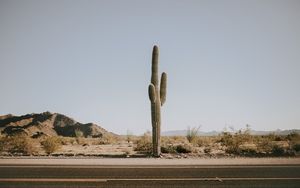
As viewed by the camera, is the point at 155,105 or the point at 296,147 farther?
the point at 296,147

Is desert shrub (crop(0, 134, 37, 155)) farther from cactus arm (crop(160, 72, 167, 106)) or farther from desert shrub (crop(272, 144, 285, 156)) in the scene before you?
desert shrub (crop(272, 144, 285, 156))

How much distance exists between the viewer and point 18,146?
21.4 m

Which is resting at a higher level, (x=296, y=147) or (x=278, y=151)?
(x=296, y=147)

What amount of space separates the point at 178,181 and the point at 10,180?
434 cm

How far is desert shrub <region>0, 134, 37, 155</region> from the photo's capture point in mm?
20670

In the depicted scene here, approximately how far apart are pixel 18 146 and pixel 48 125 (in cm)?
4438

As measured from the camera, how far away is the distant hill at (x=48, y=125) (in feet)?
195

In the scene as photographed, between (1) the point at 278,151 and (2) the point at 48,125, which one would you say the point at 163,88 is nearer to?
(1) the point at 278,151

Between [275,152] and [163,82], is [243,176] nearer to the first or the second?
[163,82]

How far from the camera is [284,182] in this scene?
26.0ft

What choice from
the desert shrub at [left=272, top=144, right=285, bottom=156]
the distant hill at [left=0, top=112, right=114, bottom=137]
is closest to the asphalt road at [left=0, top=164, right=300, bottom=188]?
the desert shrub at [left=272, top=144, right=285, bottom=156]

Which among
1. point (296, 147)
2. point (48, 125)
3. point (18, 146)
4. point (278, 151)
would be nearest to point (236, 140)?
point (278, 151)

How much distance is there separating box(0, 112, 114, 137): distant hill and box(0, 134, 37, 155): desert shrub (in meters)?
34.7

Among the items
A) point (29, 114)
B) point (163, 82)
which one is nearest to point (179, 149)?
point (163, 82)
